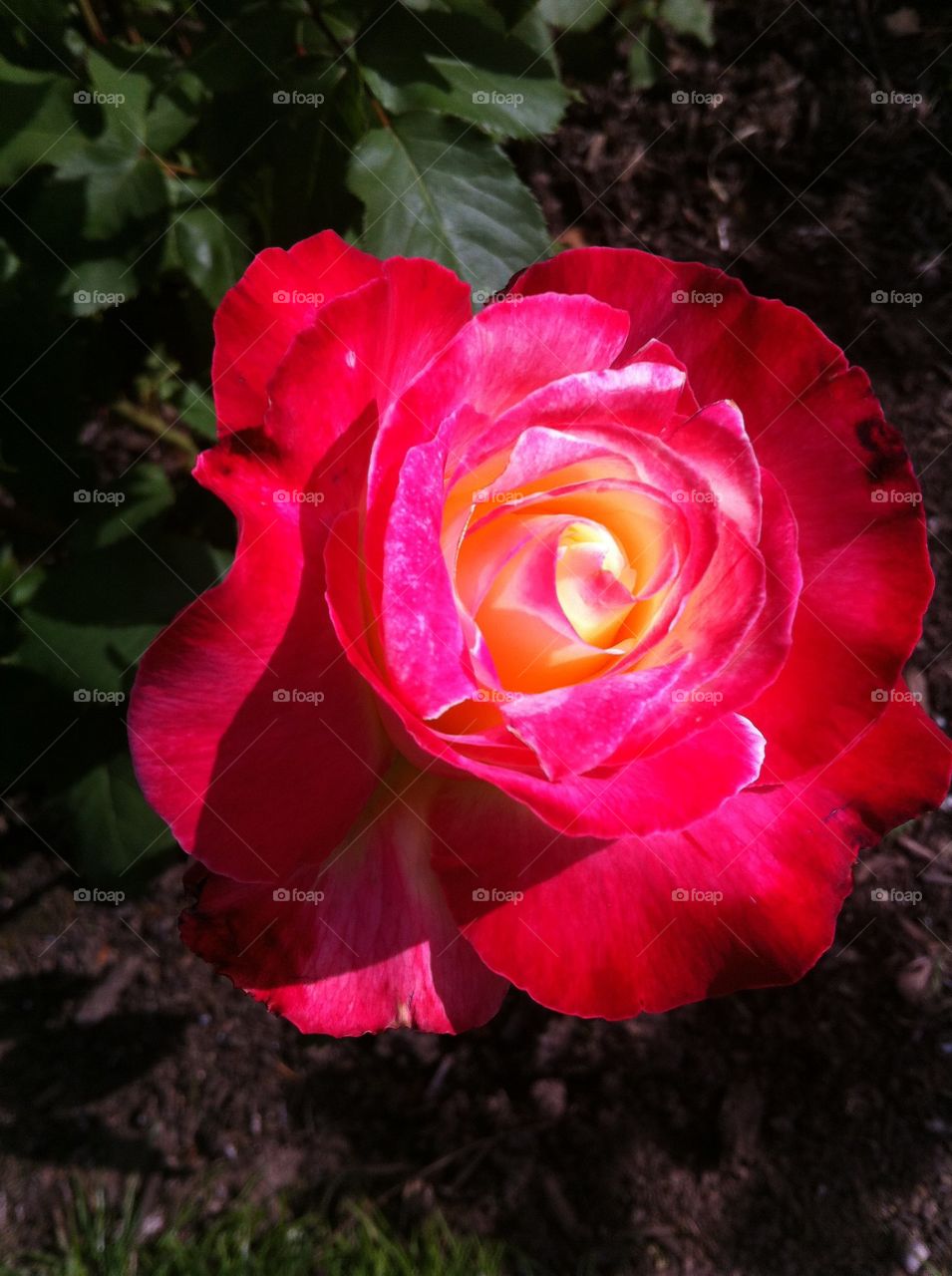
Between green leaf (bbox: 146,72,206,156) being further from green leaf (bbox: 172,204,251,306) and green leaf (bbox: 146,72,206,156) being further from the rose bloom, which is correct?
the rose bloom

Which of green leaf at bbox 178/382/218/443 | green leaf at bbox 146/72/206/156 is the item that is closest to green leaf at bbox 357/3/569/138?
green leaf at bbox 146/72/206/156

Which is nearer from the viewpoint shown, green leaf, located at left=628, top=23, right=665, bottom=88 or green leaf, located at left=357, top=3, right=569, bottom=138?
green leaf, located at left=357, top=3, right=569, bottom=138

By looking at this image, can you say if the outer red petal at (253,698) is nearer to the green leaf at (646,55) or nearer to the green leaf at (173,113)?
the green leaf at (173,113)

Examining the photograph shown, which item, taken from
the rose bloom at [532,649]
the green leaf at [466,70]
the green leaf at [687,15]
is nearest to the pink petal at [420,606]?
the rose bloom at [532,649]

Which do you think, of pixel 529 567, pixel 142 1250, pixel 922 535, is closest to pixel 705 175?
pixel 922 535

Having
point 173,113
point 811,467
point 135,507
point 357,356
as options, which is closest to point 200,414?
point 135,507

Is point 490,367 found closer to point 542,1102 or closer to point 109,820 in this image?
point 109,820

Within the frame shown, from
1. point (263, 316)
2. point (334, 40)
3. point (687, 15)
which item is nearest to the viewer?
point (263, 316)

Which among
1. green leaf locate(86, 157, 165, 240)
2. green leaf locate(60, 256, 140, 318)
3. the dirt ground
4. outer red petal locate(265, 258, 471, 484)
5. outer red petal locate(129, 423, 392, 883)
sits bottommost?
the dirt ground
